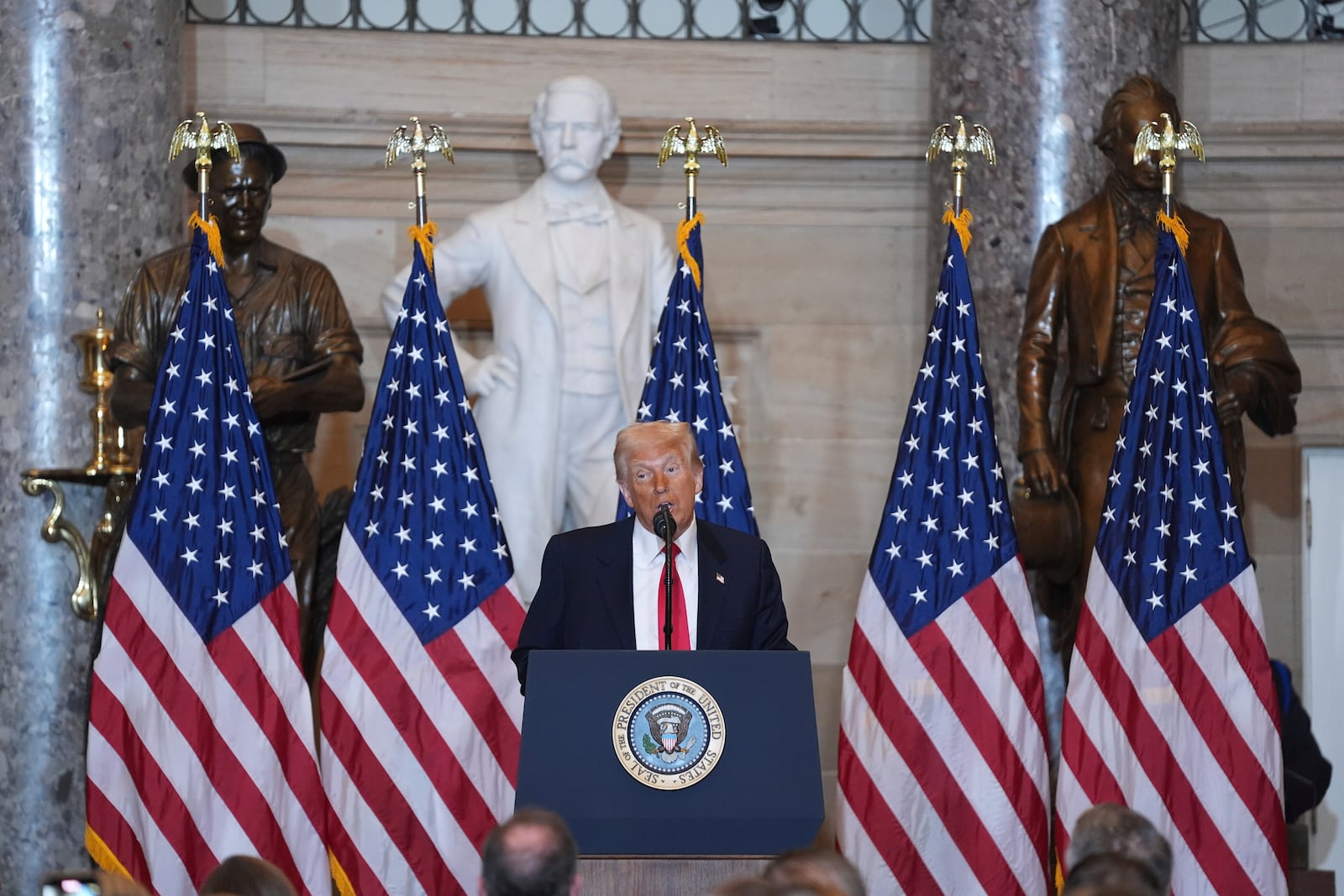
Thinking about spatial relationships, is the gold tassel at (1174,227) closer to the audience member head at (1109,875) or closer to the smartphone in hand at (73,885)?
the audience member head at (1109,875)

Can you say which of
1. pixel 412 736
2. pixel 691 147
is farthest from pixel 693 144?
pixel 412 736

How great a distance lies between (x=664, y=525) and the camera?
169 inches

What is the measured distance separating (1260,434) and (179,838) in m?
4.53

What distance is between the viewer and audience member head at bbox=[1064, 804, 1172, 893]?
350 centimetres

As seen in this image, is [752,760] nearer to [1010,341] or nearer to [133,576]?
[133,576]

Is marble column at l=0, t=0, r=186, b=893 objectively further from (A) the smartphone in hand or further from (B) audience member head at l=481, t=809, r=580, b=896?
(A) the smartphone in hand

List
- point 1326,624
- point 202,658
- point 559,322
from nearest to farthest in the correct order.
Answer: point 202,658 < point 559,322 < point 1326,624

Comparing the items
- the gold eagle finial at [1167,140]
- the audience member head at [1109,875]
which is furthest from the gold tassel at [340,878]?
the gold eagle finial at [1167,140]

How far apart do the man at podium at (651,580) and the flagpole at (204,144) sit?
2192 millimetres

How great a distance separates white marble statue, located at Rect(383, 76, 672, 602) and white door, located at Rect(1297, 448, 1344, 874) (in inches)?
114

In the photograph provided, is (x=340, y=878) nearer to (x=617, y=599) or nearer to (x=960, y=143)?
(x=617, y=599)

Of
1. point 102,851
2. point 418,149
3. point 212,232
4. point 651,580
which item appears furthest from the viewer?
point 418,149

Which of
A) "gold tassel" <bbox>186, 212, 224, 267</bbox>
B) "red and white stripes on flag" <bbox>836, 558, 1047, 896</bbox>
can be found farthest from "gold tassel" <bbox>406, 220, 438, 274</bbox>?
"red and white stripes on flag" <bbox>836, 558, 1047, 896</bbox>

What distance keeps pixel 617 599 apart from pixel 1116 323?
2840 mm
